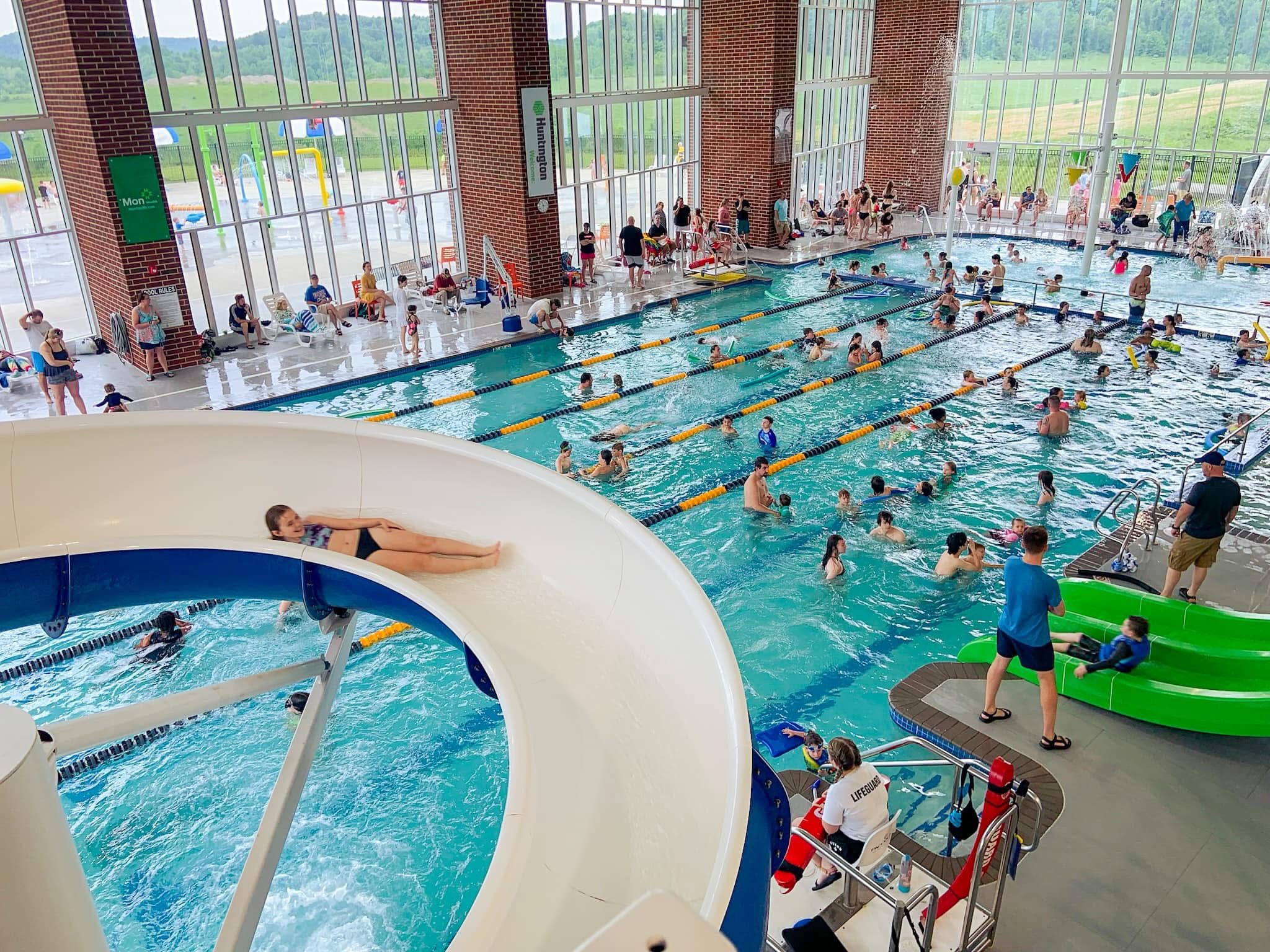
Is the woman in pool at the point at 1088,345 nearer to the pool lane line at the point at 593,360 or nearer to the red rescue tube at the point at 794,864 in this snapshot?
the pool lane line at the point at 593,360

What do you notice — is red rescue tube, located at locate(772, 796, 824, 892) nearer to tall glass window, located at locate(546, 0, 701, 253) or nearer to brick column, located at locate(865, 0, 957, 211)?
tall glass window, located at locate(546, 0, 701, 253)

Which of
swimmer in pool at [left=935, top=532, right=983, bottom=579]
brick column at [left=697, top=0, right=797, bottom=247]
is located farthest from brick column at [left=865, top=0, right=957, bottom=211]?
swimmer in pool at [left=935, top=532, right=983, bottom=579]

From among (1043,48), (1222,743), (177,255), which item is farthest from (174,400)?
(1043,48)

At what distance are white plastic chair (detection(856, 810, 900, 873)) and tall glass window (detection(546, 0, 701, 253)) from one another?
1495 cm

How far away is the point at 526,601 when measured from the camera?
3518mm

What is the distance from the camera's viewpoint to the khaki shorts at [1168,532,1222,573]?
22.6 feet

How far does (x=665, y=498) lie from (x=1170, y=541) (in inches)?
190

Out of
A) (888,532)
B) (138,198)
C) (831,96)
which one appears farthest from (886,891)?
(831,96)

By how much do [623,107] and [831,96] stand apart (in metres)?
7.37

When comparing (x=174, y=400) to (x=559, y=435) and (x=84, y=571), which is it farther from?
(x=84, y=571)

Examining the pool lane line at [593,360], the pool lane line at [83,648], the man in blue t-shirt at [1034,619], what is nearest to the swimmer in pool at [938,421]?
the pool lane line at [593,360]

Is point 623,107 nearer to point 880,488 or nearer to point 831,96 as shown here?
point 831,96

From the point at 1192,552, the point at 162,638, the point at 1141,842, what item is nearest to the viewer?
the point at 1141,842

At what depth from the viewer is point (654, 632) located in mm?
2953
